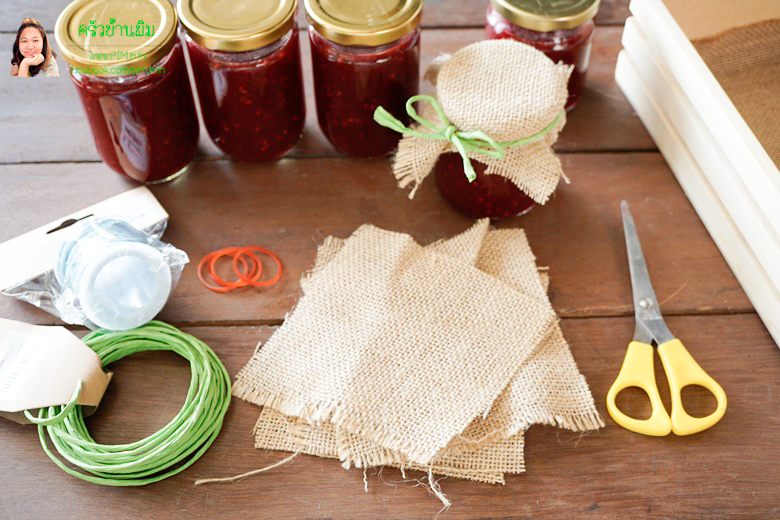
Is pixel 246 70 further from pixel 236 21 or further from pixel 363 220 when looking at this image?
pixel 363 220

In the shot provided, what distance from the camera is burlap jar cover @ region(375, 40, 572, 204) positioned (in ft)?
2.39

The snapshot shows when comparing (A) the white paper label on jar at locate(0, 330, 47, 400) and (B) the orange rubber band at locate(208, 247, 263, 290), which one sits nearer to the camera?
(A) the white paper label on jar at locate(0, 330, 47, 400)

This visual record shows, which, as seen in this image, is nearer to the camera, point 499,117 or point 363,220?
point 499,117

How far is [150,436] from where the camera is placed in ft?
2.16

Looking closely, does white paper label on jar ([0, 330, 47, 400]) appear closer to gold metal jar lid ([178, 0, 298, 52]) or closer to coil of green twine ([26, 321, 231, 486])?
coil of green twine ([26, 321, 231, 486])

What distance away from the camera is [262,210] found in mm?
849

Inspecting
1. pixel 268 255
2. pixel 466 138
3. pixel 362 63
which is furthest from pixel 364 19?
pixel 268 255

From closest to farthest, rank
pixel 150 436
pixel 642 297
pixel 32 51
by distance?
pixel 150 436
pixel 642 297
pixel 32 51

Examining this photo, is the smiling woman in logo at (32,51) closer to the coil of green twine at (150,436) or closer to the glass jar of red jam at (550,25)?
the coil of green twine at (150,436)

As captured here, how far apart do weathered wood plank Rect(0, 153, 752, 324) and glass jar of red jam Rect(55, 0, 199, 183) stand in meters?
0.07

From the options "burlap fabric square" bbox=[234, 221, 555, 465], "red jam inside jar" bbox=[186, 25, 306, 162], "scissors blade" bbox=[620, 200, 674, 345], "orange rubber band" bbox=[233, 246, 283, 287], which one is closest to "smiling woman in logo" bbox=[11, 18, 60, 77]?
"red jam inside jar" bbox=[186, 25, 306, 162]

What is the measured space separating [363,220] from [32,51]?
0.43 metres

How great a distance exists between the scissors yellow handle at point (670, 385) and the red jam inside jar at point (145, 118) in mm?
520

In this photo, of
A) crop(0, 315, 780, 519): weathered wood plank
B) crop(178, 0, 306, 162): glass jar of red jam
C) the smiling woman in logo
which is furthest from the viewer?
the smiling woman in logo
